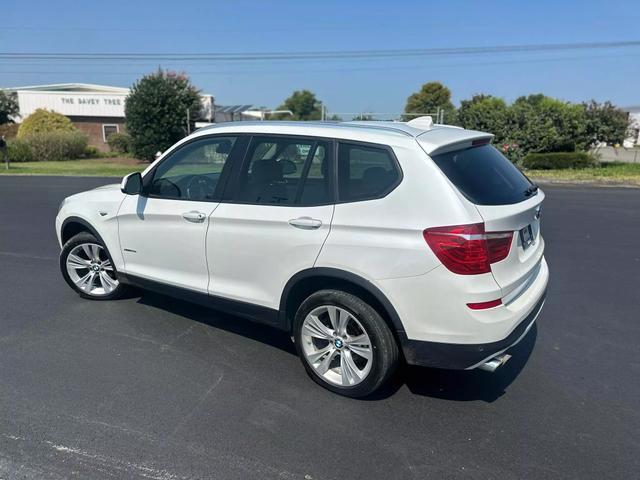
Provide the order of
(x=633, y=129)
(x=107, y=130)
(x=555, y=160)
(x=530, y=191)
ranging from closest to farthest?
(x=530, y=191) → (x=555, y=160) → (x=633, y=129) → (x=107, y=130)

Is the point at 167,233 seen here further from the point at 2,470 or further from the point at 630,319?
the point at 630,319

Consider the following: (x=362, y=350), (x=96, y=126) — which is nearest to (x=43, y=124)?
(x=96, y=126)

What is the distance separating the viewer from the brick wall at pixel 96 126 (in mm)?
39969

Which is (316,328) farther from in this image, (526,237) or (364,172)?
(526,237)

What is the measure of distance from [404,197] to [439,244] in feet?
1.20

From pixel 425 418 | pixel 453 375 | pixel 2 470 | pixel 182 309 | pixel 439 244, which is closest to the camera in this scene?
pixel 2 470

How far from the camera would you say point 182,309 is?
192 inches

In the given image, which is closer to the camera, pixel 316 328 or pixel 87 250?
pixel 316 328

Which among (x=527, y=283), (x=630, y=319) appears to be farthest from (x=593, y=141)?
(x=527, y=283)

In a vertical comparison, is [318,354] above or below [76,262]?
below

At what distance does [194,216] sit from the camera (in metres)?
3.84

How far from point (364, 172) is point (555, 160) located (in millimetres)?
20836

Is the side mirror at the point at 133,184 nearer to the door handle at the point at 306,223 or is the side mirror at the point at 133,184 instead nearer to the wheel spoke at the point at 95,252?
the wheel spoke at the point at 95,252

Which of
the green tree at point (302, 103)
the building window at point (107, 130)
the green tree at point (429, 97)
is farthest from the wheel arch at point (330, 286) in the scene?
the green tree at point (302, 103)
